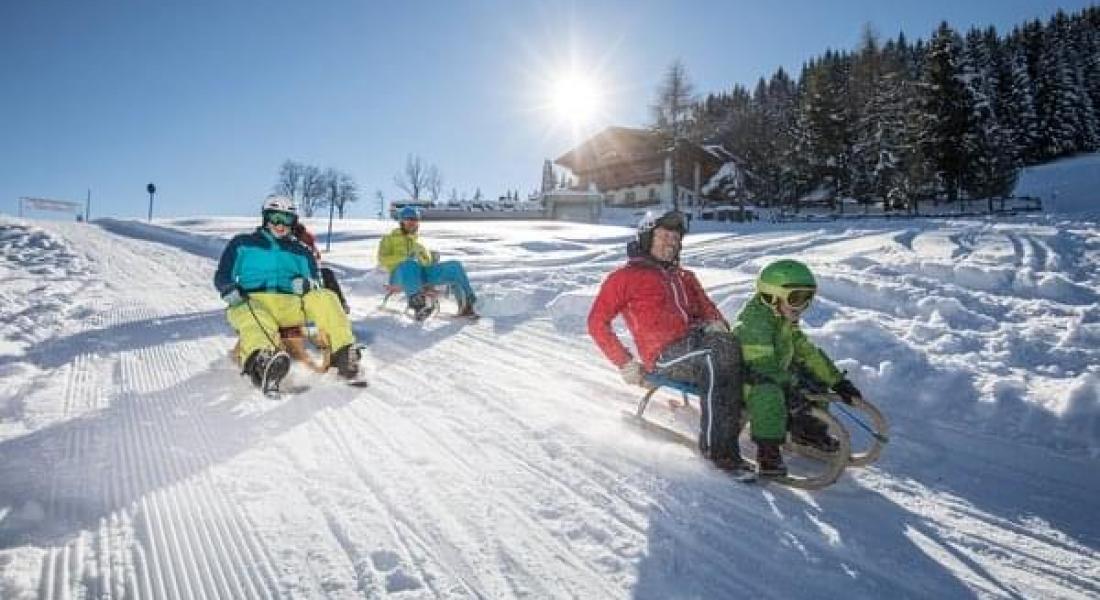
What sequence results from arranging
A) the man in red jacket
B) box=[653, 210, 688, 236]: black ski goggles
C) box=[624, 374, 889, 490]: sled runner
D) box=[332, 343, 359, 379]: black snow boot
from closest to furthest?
box=[624, 374, 889, 490]: sled runner
the man in red jacket
box=[653, 210, 688, 236]: black ski goggles
box=[332, 343, 359, 379]: black snow boot

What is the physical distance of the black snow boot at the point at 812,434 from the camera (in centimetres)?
358

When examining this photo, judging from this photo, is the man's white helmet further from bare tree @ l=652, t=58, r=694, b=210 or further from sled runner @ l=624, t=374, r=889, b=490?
bare tree @ l=652, t=58, r=694, b=210

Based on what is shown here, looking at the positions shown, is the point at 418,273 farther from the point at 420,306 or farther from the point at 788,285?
the point at 788,285

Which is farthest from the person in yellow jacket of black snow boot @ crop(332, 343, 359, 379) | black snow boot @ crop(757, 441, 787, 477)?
black snow boot @ crop(757, 441, 787, 477)

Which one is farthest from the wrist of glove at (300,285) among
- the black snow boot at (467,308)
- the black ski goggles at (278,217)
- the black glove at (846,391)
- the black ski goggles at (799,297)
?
the black glove at (846,391)

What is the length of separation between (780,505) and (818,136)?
→ 5374cm

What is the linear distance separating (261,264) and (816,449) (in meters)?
4.38

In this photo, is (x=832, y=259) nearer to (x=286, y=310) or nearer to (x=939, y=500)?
(x=939, y=500)

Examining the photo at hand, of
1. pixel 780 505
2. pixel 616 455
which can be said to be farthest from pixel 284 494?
pixel 780 505

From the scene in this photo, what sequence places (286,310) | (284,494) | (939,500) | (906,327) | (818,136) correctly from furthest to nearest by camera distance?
1. (818,136)
2. (906,327)
3. (286,310)
4. (939,500)
5. (284,494)

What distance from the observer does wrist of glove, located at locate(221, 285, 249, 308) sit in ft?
15.6

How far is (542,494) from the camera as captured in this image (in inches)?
116

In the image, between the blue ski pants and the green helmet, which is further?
the blue ski pants

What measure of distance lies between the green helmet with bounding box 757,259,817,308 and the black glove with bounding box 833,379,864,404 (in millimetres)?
519
